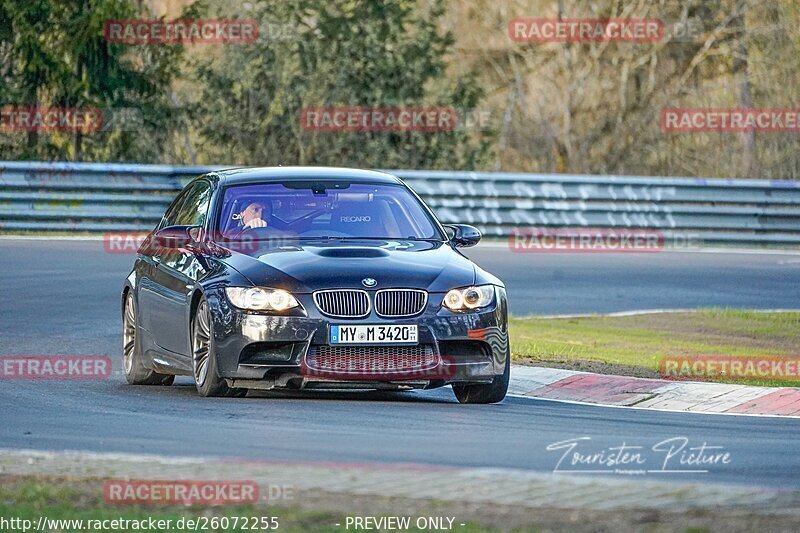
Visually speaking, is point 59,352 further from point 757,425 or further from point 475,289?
point 757,425

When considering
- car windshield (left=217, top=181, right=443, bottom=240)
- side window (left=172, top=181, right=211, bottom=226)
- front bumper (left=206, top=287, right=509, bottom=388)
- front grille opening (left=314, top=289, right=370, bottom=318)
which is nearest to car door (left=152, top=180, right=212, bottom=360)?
side window (left=172, top=181, right=211, bottom=226)

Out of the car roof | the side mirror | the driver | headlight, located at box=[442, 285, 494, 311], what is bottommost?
headlight, located at box=[442, 285, 494, 311]

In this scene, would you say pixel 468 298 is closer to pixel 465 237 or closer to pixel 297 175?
pixel 465 237

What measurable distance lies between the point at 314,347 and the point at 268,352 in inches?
12.4

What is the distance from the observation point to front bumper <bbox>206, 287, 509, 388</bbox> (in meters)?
10.6

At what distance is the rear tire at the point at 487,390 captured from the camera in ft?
36.7

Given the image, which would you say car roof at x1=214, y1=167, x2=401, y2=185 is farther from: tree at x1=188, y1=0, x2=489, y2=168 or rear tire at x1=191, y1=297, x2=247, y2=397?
tree at x1=188, y1=0, x2=489, y2=168

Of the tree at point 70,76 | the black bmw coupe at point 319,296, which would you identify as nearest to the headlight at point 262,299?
the black bmw coupe at point 319,296

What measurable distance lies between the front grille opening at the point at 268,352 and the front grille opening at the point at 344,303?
28 cm

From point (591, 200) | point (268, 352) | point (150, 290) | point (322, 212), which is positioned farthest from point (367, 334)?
Answer: point (591, 200)

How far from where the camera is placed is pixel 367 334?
34.8ft

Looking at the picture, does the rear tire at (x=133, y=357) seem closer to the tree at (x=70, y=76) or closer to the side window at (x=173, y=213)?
the side window at (x=173, y=213)

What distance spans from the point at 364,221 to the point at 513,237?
44.9 feet

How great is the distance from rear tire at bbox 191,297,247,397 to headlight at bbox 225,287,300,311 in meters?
0.26
